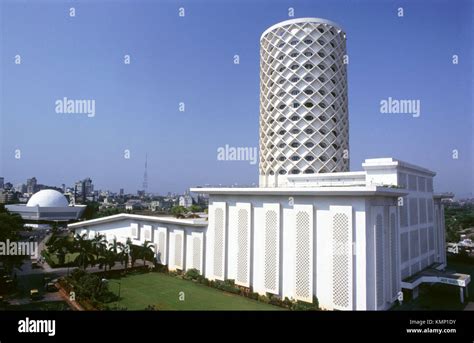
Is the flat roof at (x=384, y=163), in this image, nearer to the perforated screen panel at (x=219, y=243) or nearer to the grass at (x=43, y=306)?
the perforated screen panel at (x=219, y=243)

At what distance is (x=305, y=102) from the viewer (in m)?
29.7

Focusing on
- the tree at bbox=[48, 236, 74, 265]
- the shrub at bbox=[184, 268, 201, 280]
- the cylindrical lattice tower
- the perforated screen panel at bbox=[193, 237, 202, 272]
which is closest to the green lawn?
the shrub at bbox=[184, 268, 201, 280]

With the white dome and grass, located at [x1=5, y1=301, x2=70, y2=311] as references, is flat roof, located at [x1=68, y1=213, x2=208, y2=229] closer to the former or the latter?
grass, located at [x1=5, y1=301, x2=70, y2=311]

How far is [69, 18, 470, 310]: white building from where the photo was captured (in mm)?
17391

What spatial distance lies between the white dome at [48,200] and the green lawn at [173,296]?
141ft

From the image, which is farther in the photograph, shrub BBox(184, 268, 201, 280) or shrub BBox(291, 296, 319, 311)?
shrub BBox(184, 268, 201, 280)

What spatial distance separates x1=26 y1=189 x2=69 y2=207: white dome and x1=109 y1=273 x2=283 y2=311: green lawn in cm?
4312

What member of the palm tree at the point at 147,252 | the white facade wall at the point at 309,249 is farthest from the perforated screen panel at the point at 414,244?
the palm tree at the point at 147,252

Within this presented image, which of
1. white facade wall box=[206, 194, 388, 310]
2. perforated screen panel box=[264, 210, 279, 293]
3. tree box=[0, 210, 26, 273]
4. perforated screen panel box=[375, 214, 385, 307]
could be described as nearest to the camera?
white facade wall box=[206, 194, 388, 310]

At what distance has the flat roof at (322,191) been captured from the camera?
16473mm

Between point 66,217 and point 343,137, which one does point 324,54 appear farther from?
point 66,217
